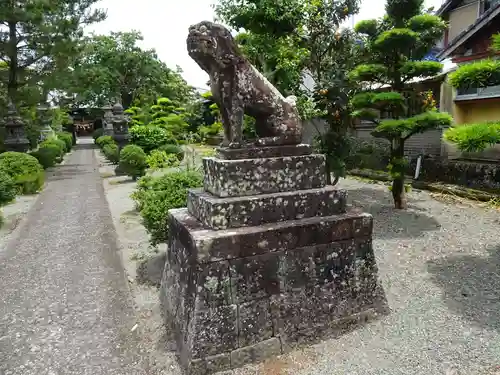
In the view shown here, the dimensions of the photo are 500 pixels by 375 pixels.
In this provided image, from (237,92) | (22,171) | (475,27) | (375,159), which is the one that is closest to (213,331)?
(237,92)

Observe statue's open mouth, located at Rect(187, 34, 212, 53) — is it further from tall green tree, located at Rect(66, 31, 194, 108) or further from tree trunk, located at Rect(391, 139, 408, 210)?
tall green tree, located at Rect(66, 31, 194, 108)

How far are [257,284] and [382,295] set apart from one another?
4.78 feet

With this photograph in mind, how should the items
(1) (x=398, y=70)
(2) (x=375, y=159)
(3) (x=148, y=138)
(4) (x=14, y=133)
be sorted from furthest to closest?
(3) (x=148, y=138), (4) (x=14, y=133), (2) (x=375, y=159), (1) (x=398, y=70)

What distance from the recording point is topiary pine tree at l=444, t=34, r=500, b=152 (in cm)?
418

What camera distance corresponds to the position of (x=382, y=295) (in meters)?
3.87

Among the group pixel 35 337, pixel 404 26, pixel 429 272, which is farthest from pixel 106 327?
pixel 404 26

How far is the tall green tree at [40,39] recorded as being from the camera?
1477 centimetres

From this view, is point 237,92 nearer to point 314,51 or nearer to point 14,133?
point 314,51

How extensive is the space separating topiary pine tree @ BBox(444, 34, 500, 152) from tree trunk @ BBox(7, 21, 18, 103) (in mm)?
17067

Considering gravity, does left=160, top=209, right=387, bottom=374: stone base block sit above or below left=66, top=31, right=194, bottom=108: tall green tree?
below

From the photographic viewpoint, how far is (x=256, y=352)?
10.5 feet

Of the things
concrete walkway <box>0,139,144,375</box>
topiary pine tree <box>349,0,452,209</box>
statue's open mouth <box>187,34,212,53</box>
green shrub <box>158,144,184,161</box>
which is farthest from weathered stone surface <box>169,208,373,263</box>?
green shrub <box>158,144,184,161</box>

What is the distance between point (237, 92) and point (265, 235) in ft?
4.62

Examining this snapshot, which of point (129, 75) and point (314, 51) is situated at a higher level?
point (129, 75)
